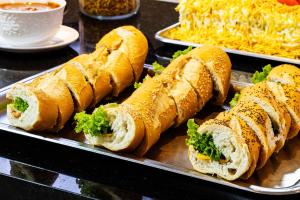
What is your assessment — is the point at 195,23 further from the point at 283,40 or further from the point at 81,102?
the point at 81,102

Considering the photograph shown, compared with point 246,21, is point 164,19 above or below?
below

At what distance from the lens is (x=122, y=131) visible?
138 cm

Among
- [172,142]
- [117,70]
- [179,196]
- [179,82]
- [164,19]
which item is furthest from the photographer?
[164,19]

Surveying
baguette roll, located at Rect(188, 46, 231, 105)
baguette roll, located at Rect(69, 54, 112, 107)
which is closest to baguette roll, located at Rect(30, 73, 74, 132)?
baguette roll, located at Rect(69, 54, 112, 107)

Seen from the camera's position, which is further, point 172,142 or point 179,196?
point 172,142

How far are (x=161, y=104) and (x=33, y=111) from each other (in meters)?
0.34

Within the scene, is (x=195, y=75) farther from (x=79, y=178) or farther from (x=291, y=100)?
(x=79, y=178)

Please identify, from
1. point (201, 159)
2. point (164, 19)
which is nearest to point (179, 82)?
point (201, 159)

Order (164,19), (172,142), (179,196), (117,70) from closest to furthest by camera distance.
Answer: (179,196) < (172,142) < (117,70) < (164,19)

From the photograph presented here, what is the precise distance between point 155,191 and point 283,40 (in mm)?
1152

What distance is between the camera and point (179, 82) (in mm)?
1669

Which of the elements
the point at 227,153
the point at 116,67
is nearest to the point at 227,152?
the point at 227,153

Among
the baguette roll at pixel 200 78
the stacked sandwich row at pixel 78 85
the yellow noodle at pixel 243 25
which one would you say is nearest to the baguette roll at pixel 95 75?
the stacked sandwich row at pixel 78 85

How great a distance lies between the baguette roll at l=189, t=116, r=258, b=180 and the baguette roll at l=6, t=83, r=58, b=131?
412mm
